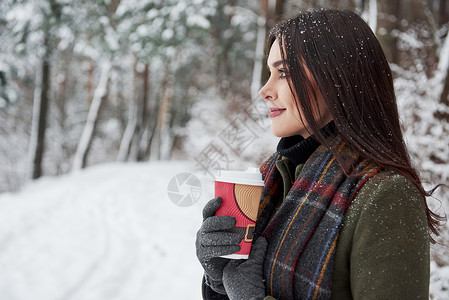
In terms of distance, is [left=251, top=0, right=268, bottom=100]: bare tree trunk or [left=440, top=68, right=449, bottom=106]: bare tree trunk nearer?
[left=440, top=68, right=449, bottom=106]: bare tree trunk

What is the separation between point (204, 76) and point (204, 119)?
24.8 ft

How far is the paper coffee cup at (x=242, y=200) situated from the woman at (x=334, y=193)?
0.12 ft

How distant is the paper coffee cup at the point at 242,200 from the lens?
134 cm

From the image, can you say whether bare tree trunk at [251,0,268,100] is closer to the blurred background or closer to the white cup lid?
the blurred background

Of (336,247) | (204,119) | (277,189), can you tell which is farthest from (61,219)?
(204,119)

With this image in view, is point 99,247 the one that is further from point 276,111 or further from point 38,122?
point 38,122

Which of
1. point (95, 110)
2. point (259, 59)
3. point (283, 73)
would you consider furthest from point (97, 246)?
point (95, 110)

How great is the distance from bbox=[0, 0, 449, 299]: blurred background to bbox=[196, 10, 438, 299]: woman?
3.44 feet

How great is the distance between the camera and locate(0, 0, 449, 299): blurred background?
214 inches

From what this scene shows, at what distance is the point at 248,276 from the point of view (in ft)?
4.34

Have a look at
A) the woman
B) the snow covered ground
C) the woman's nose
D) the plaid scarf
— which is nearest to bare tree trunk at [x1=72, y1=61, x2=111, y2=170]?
the snow covered ground

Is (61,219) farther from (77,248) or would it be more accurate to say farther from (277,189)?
(277,189)

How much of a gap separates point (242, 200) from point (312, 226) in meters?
0.26

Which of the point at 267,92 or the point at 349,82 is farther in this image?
the point at 267,92
